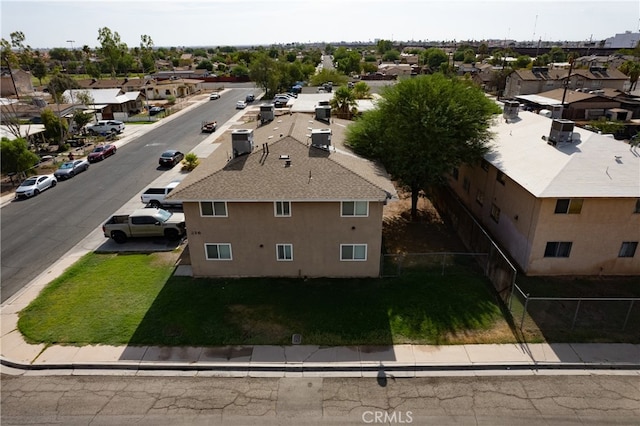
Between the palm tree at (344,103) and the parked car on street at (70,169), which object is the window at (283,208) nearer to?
the palm tree at (344,103)

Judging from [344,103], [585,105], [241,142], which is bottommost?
[585,105]

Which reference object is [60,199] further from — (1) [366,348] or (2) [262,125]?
(1) [366,348]

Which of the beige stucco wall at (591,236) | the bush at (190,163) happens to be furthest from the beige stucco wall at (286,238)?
the bush at (190,163)

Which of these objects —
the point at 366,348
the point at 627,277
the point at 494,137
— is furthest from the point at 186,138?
the point at 627,277

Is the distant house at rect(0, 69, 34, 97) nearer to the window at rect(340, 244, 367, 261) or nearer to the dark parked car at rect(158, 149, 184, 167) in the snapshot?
the dark parked car at rect(158, 149, 184, 167)

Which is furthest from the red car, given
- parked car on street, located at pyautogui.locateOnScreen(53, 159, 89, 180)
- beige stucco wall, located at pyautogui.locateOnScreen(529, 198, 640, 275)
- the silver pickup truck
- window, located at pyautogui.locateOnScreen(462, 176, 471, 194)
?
beige stucco wall, located at pyautogui.locateOnScreen(529, 198, 640, 275)

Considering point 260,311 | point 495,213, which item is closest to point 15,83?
point 260,311

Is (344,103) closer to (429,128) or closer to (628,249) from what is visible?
(429,128)
